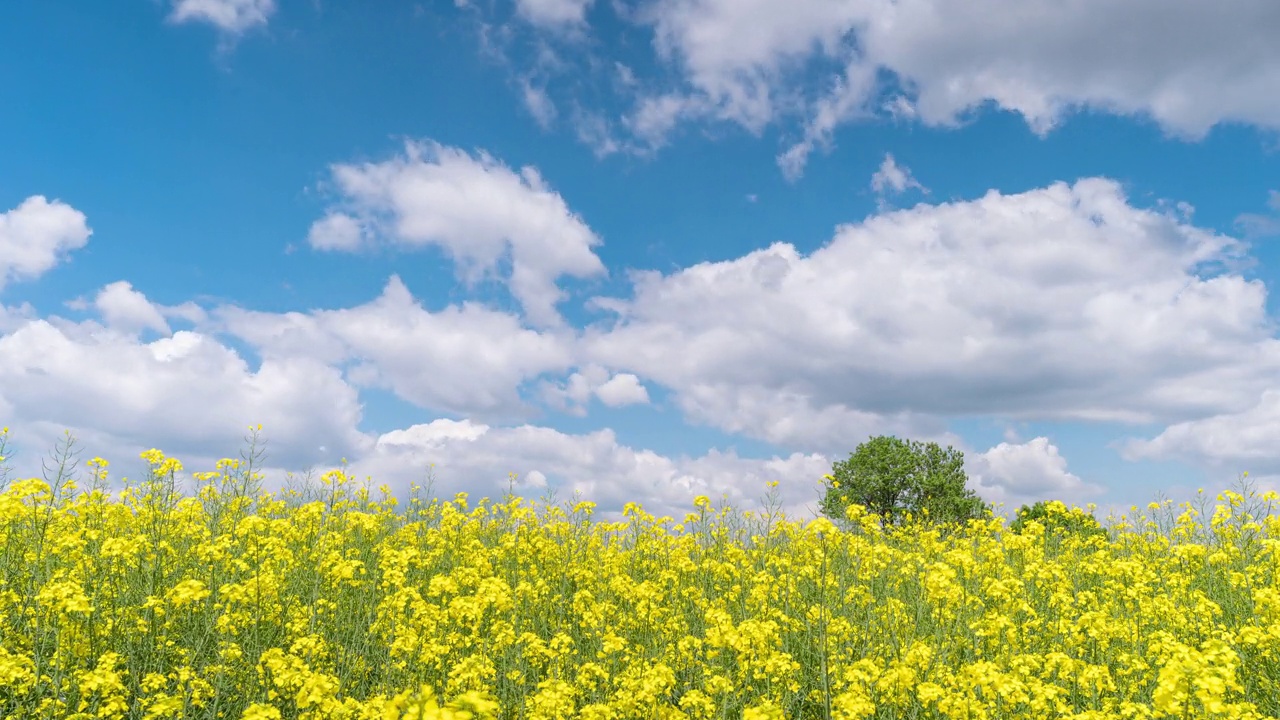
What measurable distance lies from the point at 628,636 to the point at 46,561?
22.4 ft

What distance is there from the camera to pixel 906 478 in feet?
133

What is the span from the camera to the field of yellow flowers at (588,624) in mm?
5957

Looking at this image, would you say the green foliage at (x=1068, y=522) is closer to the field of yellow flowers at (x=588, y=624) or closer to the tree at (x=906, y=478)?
the field of yellow flowers at (x=588, y=624)

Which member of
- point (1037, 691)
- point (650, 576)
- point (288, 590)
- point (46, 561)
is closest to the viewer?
point (1037, 691)

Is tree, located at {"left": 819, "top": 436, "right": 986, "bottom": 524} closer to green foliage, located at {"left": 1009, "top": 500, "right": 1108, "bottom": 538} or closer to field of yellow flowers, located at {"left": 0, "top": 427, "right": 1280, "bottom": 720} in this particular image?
green foliage, located at {"left": 1009, "top": 500, "right": 1108, "bottom": 538}

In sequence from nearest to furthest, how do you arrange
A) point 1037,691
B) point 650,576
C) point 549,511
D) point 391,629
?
1. point 1037,691
2. point 391,629
3. point 650,576
4. point 549,511

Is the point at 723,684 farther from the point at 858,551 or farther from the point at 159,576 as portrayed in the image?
the point at 159,576

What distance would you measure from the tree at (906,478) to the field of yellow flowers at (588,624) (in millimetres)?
28117

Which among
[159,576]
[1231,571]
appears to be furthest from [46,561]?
[1231,571]

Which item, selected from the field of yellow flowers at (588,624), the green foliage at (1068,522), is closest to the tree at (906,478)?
the green foliage at (1068,522)

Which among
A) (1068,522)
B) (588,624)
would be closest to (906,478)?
(1068,522)

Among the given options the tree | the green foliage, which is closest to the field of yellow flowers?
the green foliage

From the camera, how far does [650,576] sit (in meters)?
11.2

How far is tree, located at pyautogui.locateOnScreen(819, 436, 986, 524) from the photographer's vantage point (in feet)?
130
